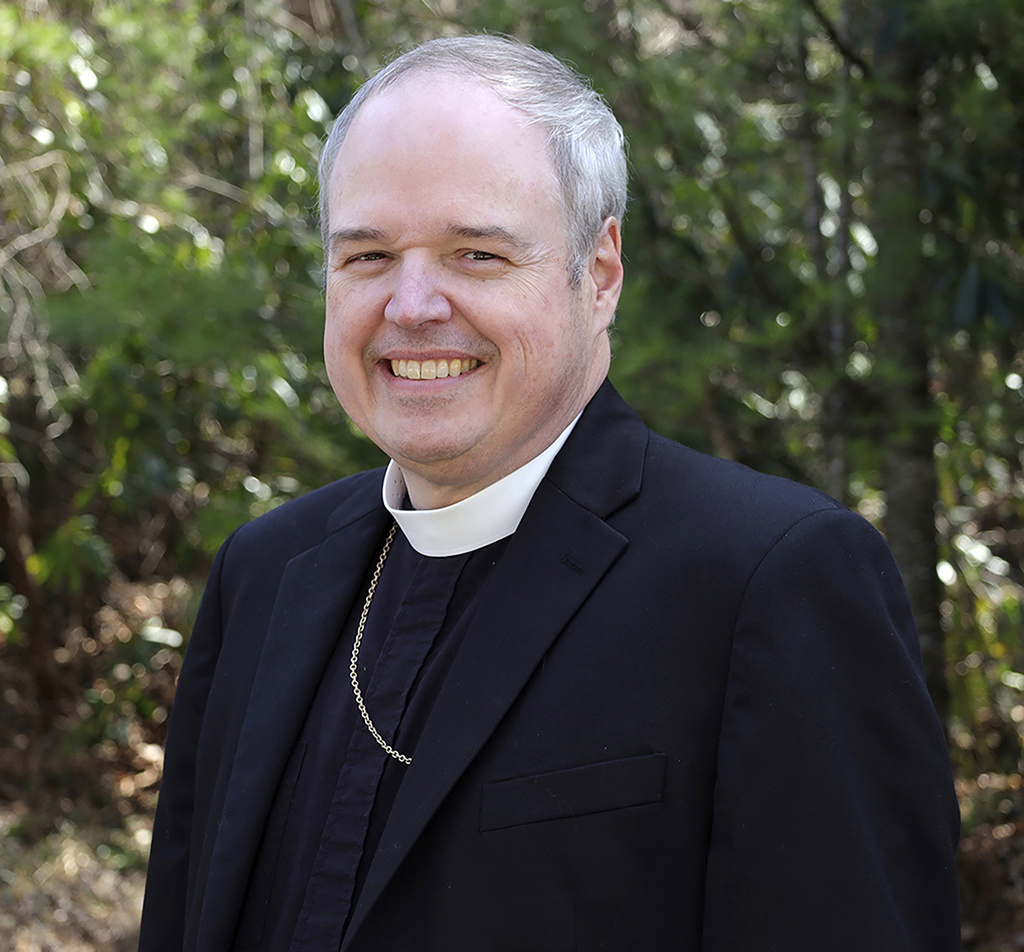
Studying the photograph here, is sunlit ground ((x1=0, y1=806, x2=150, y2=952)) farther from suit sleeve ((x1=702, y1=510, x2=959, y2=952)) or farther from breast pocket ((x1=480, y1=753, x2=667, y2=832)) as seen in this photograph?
suit sleeve ((x1=702, y1=510, x2=959, y2=952))

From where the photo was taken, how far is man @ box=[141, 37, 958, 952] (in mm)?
1234

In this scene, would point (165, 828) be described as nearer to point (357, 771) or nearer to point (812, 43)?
point (357, 771)

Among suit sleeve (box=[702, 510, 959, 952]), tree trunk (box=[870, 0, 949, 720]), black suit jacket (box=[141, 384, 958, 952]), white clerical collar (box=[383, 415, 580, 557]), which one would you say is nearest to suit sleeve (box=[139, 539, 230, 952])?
white clerical collar (box=[383, 415, 580, 557])

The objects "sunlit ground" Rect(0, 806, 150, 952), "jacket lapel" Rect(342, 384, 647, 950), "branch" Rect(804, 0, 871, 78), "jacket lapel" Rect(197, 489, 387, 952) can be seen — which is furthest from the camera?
"sunlit ground" Rect(0, 806, 150, 952)

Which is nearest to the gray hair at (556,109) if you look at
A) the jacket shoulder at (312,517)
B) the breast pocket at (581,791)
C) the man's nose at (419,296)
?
the man's nose at (419,296)

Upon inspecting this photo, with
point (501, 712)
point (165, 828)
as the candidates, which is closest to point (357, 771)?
point (501, 712)

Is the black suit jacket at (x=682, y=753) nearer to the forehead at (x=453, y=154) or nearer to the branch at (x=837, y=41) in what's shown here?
the forehead at (x=453, y=154)

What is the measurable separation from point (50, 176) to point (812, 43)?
316 centimetres

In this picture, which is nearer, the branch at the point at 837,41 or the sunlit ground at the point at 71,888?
the branch at the point at 837,41

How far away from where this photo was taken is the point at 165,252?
3.85m

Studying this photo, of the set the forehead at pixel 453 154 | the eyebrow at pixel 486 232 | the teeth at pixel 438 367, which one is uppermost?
the forehead at pixel 453 154

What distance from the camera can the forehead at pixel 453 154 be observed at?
1367mm

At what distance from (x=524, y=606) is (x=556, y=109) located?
24.9 inches

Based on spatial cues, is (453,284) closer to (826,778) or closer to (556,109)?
(556,109)
